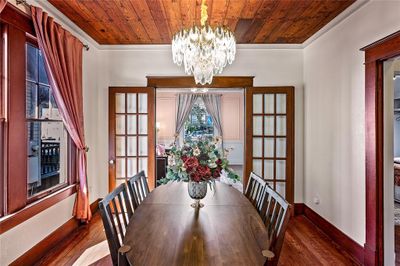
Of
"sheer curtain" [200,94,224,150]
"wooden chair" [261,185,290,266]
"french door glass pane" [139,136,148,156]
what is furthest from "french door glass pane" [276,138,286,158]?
"sheer curtain" [200,94,224,150]

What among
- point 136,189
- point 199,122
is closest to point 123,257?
point 136,189

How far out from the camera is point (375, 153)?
2570 millimetres

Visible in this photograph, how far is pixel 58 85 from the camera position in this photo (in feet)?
9.66

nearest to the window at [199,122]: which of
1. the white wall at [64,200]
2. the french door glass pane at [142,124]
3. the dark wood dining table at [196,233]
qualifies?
the french door glass pane at [142,124]

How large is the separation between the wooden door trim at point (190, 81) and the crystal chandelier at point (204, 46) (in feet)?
5.21

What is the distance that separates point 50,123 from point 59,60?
2.51ft

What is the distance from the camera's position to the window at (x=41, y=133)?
276 centimetres

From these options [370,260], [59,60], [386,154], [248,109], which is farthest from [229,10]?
[370,260]

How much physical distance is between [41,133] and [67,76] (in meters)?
0.74

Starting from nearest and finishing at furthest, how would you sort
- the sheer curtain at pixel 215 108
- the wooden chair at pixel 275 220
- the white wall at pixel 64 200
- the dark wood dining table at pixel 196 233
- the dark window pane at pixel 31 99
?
the dark wood dining table at pixel 196 233
the wooden chair at pixel 275 220
the white wall at pixel 64 200
the dark window pane at pixel 31 99
the sheer curtain at pixel 215 108

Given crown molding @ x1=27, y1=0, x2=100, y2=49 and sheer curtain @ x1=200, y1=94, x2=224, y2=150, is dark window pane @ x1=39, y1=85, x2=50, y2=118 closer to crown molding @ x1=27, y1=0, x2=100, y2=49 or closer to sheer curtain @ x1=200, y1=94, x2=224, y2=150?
crown molding @ x1=27, y1=0, x2=100, y2=49

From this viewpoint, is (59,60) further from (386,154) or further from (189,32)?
(386,154)

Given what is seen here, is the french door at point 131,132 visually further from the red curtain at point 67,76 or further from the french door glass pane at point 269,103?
the french door glass pane at point 269,103

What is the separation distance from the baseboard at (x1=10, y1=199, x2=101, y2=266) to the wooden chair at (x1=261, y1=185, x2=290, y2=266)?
2.35 meters
